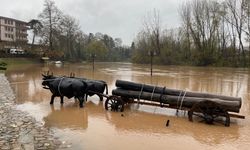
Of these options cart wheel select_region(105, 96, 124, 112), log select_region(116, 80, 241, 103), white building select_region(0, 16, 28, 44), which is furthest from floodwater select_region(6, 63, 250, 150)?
white building select_region(0, 16, 28, 44)

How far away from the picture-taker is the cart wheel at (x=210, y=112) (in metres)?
9.65

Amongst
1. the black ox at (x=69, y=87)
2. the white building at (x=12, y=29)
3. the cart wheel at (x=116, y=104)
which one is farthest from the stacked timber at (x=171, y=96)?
the white building at (x=12, y=29)

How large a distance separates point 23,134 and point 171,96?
5.03 metres

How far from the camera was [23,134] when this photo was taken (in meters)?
7.99

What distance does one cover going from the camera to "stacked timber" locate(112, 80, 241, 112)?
9.66 meters

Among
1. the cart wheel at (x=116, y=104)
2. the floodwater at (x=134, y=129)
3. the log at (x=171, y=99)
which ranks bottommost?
the floodwater at (x=134, y=129)

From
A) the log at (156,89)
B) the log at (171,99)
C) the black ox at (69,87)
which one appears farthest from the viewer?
the black ox at (69,87)

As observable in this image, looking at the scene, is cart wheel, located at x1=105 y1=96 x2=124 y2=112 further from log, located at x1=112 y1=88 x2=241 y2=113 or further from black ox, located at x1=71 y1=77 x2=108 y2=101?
black ox, located at x1=71 y1=77 x2=108 y2=101

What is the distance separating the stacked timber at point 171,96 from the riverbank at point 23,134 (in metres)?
3.54

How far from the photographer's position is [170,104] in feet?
35.6

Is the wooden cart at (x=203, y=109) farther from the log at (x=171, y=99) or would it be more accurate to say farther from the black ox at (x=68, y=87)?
the black ox at (x=68, y=87)

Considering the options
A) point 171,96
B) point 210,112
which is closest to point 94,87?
point 171,96

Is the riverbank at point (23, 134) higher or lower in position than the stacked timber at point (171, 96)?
lower

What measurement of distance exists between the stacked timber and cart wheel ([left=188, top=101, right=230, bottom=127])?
0.16 metres
